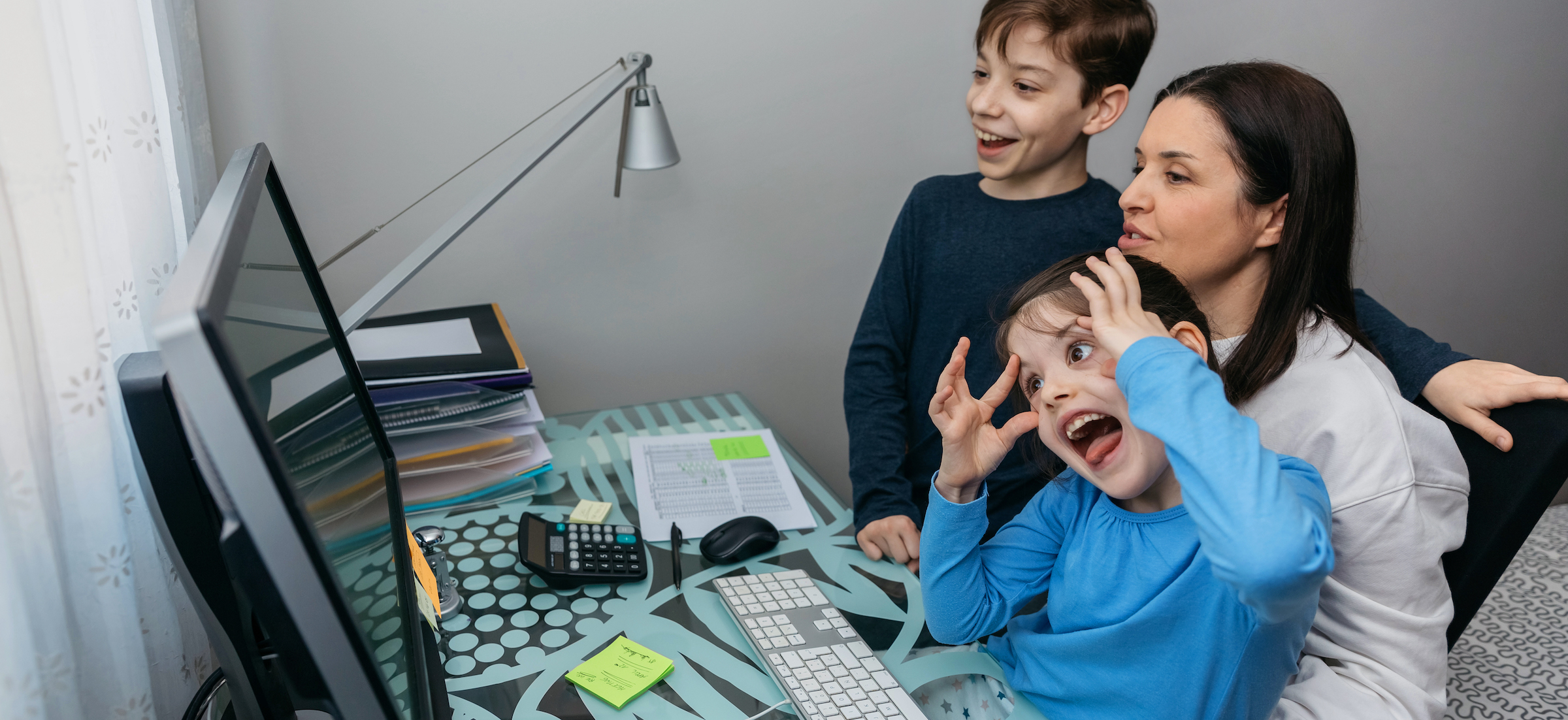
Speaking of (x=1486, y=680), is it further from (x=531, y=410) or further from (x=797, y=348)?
(x=531, y=410)

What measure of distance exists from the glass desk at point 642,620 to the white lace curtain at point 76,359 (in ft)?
0.95

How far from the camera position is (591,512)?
1238mm

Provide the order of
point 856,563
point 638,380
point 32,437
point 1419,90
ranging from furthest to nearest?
point 1419,90, point 638,380, point 856,563, point 32,437

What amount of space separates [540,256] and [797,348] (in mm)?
617

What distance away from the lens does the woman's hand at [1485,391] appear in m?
0.87

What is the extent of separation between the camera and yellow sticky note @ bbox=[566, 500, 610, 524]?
1.23 m

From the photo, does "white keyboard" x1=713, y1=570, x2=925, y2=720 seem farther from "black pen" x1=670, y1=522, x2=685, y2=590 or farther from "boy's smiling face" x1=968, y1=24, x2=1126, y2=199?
"boy's smiling face" x1=968, y1=24, x2=1126, y2=199

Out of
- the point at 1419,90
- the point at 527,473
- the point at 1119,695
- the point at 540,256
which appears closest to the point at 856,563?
the point at 1119,695

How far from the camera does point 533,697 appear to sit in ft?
2.86

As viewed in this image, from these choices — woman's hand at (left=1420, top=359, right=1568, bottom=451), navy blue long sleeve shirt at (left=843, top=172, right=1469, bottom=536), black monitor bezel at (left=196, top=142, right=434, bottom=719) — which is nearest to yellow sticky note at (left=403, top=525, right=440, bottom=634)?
black monitor bezel at (left=196, top=142, right=434, bottom=719)

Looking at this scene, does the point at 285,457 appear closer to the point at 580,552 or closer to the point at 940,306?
the point at 580,552

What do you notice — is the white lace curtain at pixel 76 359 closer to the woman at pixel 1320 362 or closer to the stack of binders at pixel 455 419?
the stack of binders at pixel 455 419

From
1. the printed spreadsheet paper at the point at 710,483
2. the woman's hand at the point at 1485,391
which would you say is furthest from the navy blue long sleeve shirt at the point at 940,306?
the woman's hand at the point at 1485,391

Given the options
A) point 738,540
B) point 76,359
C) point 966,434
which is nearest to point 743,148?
point 738,540
